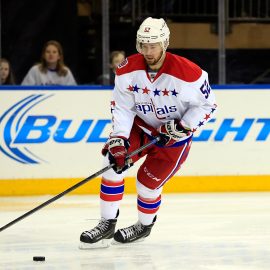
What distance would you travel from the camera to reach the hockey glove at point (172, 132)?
5191 millimetres

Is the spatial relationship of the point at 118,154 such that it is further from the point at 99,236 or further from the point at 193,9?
the point at 193,9

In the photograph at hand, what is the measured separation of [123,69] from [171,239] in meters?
1.01

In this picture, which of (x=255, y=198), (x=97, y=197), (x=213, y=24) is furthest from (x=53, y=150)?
(x=213, y=24)

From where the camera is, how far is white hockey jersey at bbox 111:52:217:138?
5180mm

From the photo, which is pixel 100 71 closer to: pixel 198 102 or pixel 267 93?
pixel 267 93

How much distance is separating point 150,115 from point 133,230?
0.66 meters

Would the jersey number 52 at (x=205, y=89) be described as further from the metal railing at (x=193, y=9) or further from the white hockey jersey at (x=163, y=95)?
the metal railing at (x=193, y=9)

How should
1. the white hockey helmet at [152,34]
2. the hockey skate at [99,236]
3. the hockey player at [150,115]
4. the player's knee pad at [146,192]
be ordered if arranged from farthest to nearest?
the player's knee pad at [146,192], the hockey skate at [99,236], the hockey player at [150,115], the white hockey helmet at [152,34]

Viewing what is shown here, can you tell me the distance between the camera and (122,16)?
9.05 meters

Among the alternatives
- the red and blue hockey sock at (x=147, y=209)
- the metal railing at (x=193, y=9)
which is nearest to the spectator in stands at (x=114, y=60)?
the metal railing at (x=193, y=9)

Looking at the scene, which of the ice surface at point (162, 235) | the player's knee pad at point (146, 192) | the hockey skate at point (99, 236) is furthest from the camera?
the player's knee pad at point (146, 192)

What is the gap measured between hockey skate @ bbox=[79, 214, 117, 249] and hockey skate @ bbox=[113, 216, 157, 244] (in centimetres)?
5

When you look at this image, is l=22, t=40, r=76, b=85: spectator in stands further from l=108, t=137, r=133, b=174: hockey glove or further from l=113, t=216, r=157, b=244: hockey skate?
l=108, t=137, r=133, b=174: hockey glove

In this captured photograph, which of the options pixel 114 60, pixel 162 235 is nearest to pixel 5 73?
pixel 114 60
